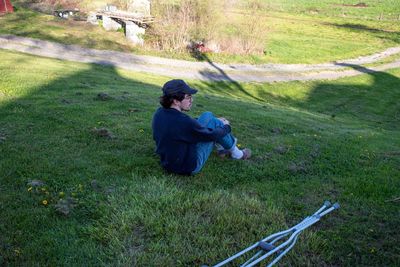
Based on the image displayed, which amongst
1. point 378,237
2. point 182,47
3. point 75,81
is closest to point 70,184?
point 378,237

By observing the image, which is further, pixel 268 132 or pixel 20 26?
pixel 20 26

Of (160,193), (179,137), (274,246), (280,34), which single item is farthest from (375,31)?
(274,246)

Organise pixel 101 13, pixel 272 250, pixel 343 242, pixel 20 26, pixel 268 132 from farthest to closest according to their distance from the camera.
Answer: pixel 101 13
pixel 20 26
pixel 268 132
pixel 343 242
pixel 272 250

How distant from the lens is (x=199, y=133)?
20.1ft

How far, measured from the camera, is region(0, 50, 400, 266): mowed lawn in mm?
4648

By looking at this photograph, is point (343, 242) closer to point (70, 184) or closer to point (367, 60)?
point (70, 184)

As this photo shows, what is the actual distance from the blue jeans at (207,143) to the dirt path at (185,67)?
61.1ft

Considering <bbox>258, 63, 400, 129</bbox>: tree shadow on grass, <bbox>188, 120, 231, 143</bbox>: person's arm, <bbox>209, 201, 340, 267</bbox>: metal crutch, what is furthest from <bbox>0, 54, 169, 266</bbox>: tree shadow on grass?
<bbox>258, 63, 400, 129</bbox>: tree shadow on grass

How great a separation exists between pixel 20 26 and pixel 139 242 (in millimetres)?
31720

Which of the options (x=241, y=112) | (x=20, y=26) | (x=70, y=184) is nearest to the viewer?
(x=70, y=184)

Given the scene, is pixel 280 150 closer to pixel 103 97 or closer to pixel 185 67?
pixel 103 97

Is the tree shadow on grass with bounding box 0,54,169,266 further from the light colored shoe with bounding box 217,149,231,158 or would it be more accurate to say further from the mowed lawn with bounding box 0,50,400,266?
the light colored shoe with bounding box 217,149,231,158

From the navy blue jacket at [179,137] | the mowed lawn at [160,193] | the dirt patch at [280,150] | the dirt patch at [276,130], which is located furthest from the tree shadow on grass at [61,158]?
the dirt patch at [276,130]

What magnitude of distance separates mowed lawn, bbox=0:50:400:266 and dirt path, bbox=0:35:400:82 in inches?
593
